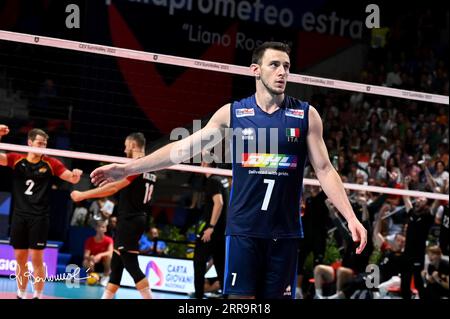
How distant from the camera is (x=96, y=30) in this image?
18500 millimetres

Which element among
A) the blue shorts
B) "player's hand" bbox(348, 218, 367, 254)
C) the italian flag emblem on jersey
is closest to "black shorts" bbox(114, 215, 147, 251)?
the blue shorts

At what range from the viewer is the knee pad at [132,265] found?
10.0 metres

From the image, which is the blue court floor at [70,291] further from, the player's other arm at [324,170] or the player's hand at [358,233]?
the player's hand at [358,233]

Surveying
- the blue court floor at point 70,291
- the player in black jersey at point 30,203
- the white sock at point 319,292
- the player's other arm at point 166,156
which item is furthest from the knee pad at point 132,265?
the player's other arm at point 166,156

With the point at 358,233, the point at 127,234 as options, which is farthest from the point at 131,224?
the point at 358,233

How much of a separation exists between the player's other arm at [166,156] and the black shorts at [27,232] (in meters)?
4.61

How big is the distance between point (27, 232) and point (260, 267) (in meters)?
5.12

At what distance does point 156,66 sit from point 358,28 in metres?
5.75

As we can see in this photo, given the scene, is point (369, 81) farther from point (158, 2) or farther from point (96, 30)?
point (96, 30)

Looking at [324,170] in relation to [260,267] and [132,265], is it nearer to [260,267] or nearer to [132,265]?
[260,267]

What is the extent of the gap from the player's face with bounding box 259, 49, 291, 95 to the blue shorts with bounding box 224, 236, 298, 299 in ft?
3.50

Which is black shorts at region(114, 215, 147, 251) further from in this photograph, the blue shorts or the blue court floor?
the blue shorts

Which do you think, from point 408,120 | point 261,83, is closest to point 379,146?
point 408,120

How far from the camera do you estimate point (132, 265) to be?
10047 millimetres
